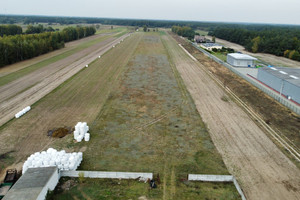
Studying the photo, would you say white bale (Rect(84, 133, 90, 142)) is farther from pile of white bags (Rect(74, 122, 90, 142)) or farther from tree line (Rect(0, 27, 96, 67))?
tree line (Rect(0, 27, 96, 67))

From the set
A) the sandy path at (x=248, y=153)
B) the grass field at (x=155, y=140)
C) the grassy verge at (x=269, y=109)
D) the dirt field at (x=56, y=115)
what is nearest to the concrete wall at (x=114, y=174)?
the grass field at (x=155, y=140)

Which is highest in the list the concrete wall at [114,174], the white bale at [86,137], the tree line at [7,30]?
the tree line at [7,30]

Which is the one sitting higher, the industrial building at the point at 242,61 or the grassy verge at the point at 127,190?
the industrial building at the point at 242,61

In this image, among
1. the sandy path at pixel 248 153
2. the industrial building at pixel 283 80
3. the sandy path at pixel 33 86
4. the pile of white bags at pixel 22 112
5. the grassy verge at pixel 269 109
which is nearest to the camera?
the sandy path at pixel 248 153

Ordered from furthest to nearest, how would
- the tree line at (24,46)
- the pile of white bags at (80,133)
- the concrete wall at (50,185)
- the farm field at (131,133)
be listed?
the tree line at (24,46) < the pile of white bags at (80,133) < the farm field at (131,133) < the concrete wall at (50,185)

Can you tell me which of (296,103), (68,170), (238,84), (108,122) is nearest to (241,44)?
(238,84)

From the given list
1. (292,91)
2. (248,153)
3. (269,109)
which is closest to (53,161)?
(248,153)

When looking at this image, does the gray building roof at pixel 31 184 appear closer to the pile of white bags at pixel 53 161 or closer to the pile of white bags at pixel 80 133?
the pile of white bags at pixel 53 161
